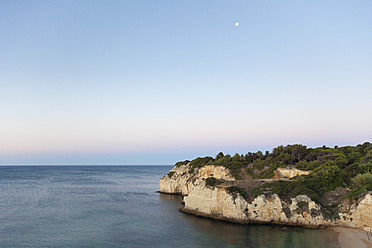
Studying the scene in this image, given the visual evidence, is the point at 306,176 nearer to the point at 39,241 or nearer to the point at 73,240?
the point at 73,240

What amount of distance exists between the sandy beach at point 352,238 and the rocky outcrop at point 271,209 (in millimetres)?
1538

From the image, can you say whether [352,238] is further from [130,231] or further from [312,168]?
[130,231]

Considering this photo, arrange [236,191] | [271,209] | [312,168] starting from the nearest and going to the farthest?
[271,209] < [236,191] < [312,168]

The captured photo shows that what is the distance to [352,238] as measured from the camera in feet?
111

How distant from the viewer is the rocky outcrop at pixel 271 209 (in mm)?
37938

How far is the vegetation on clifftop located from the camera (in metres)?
44.6

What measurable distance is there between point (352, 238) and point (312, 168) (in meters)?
22.8

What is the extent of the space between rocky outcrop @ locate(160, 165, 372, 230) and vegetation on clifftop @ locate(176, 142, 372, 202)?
182 cm

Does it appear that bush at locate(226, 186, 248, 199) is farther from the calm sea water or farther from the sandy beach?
the sandy beach

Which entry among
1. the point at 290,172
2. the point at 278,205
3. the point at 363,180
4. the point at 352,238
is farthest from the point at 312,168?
the point at 352,238

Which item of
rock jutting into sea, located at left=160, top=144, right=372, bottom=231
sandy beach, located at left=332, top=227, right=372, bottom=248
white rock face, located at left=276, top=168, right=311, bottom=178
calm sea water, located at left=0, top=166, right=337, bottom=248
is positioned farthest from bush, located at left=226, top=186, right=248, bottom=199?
white rock face, located at left=276, top=168, right=311, bottom=178

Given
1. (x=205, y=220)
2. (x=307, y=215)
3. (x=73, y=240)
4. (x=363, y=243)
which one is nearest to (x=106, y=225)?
(x=73, y=240)

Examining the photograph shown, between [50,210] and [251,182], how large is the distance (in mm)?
43266

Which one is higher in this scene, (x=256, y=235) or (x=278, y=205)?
(x=278, y=205)
